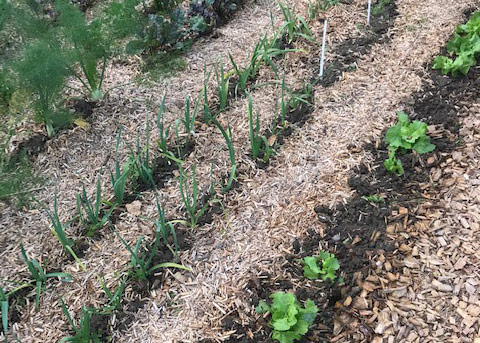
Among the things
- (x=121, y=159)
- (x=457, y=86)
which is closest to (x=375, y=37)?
(x=457, y=86)

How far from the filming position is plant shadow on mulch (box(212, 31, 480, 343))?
2203 millimetres

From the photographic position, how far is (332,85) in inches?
132

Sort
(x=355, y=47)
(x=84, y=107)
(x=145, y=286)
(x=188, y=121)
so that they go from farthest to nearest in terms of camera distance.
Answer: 1. (x=355, y=47)
2. (x=84, y=107)
3. (x=188, y=121)
4. (x=145, y=286)

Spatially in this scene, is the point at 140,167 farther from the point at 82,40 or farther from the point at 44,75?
the point at 82,40

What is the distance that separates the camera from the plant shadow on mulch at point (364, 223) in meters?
2.20

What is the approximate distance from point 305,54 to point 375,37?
575 millimetres

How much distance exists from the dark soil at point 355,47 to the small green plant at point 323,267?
144cm

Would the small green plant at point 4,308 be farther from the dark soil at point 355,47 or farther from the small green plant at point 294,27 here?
the small green plant at point 294,27

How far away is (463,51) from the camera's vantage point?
323 centimetres

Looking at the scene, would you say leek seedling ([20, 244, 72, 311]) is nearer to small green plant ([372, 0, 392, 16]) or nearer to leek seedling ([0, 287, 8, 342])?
leek seedling ([0, 287, 8, 342])

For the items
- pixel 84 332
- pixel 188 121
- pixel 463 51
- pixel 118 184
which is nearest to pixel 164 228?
pixel 118 184

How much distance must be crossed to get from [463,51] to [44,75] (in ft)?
8.95

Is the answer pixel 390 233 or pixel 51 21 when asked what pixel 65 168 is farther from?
pixel 390 233

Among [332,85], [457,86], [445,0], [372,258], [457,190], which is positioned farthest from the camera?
[445,0]
